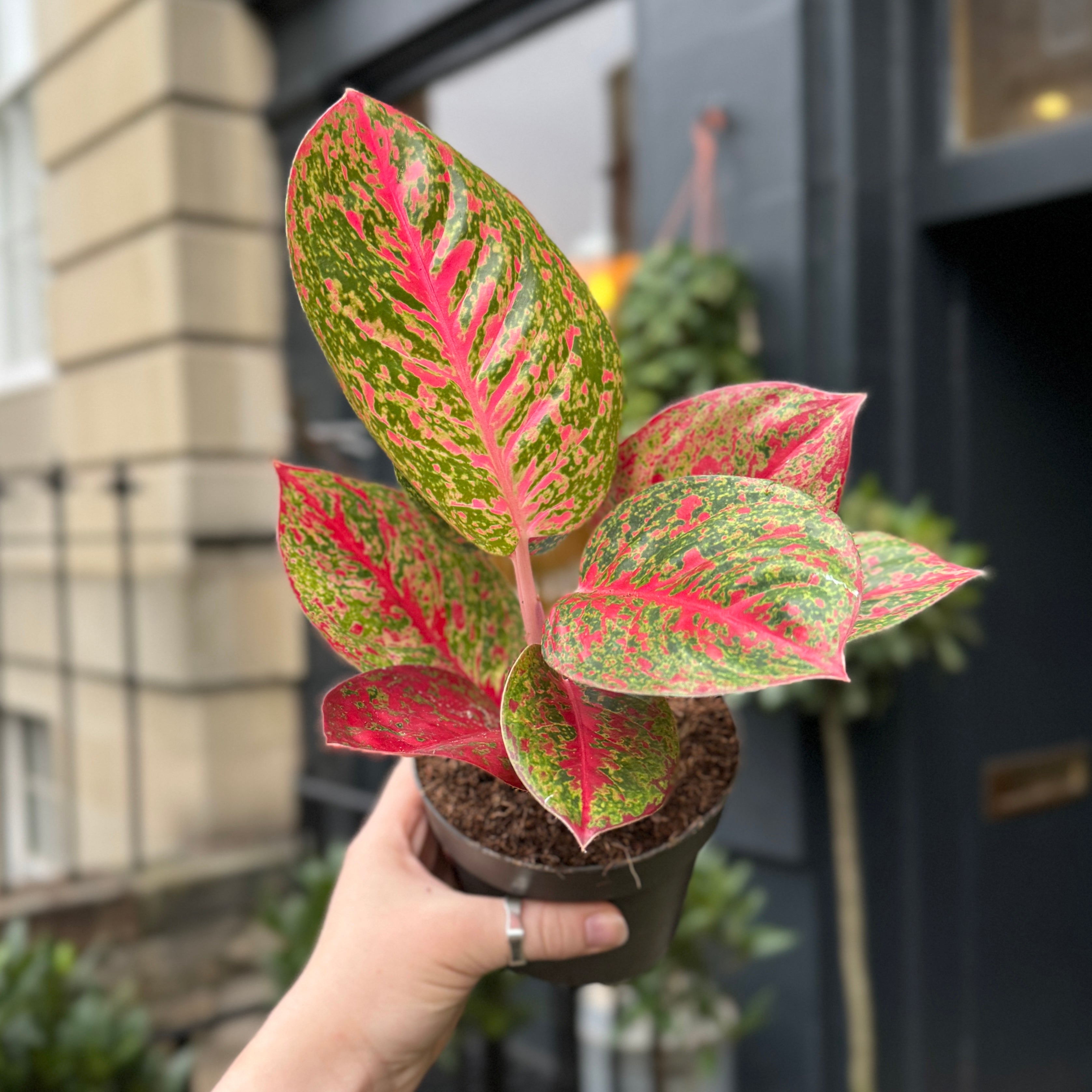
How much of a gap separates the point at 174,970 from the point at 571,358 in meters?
3.51

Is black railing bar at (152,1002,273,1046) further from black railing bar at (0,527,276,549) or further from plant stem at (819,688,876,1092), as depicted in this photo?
black railing bar at (0,527,276,549)

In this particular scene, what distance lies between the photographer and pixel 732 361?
2379 millimetres

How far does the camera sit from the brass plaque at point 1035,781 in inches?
97.0

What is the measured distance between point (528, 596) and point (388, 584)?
93 millimetres

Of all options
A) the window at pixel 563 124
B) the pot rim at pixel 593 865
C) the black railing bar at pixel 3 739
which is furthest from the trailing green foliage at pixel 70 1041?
the black railing bar at pixel 3 739

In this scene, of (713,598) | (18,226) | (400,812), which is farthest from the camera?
(18,226)

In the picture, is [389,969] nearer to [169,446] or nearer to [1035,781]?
[1035,781]

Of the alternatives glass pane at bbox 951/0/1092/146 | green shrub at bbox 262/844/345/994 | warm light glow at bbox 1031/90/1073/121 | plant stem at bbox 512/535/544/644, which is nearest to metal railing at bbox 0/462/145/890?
green shrub at bbox 262/844/345/994

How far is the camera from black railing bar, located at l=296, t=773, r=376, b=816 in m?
3.44

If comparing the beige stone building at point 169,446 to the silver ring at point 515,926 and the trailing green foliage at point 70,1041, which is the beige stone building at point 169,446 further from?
the silver ring at point 515,926

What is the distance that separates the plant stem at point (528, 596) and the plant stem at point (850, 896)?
1673 mm

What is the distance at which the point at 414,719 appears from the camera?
56cm

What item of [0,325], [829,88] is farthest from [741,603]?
[0,325]

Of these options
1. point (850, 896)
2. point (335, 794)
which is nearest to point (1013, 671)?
point (850, 896)
